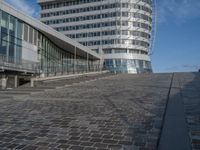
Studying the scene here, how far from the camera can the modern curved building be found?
68875mm

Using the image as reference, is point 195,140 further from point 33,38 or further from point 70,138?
point 33,38

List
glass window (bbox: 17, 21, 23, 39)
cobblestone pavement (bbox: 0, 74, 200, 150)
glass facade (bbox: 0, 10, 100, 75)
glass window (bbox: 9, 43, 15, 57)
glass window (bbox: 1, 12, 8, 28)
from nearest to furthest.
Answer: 1. cobblestone pavement (bbox: 0, 74, 200, 150)
2. glass window (bbox: 1, 12, 8, 28)
3. glass facade (bbox: 0, 10, 100, 75)
4. glass window (bbox: 9, 43, 15, 57)
5. glass window (bbox: 17, 21, 23, 39)

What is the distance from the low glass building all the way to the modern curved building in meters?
32.4

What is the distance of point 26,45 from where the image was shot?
92.4 feet

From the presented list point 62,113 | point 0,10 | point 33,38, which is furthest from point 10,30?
point 62,113

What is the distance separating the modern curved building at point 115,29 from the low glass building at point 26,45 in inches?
1276

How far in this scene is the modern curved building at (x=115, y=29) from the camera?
226 ft

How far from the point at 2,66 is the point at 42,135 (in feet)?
54.0

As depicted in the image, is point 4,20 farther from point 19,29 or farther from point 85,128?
point 85,128

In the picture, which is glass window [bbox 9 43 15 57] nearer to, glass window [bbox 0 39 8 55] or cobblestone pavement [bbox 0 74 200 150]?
glass window [bbox 0 39 8 55]

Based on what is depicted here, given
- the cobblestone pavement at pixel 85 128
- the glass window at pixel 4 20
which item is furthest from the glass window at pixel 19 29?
the cobblestone pavement at pixel 85 128

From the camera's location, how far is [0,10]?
76.4 ft

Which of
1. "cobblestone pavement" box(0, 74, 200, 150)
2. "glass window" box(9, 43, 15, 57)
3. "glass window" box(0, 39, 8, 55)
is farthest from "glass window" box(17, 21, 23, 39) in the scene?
"cobblestone pavement" box(0, 74, 200, 150)

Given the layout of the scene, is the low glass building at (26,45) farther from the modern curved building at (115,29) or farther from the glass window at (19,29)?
the modern curved building at (115,29)
